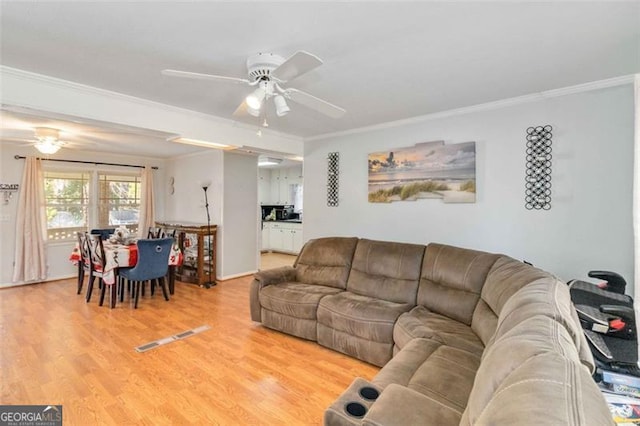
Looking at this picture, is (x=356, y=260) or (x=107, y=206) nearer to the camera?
(x=356, y=260)

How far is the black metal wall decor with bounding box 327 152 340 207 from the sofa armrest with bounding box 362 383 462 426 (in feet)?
11.3

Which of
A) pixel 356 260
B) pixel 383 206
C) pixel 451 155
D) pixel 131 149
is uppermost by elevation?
pixel 131 149

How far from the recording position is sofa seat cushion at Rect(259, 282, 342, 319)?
3.06m

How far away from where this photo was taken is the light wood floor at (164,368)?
6.86ft

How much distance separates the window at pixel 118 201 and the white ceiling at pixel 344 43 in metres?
3.78

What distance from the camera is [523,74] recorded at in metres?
2.63

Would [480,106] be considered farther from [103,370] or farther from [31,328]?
[31,328]

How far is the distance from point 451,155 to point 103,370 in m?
3.97

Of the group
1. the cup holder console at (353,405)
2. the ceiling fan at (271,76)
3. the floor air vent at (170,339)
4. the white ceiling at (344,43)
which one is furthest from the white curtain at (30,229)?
the cup holder console at (353,405)

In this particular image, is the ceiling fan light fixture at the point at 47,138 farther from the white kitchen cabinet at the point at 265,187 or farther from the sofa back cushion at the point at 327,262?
the white kitchen cabinet at the point at 265,187

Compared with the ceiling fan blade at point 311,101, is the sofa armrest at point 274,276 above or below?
below

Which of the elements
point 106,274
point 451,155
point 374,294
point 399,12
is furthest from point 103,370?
point 451,155

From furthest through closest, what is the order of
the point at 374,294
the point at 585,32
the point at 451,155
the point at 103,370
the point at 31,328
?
the point at 451,155, the point at 31,328, the point at 374,294, the point at 103,370, the point at 585,32

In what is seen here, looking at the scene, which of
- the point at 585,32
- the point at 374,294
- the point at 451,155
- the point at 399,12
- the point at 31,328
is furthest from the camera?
the point at 451,155
